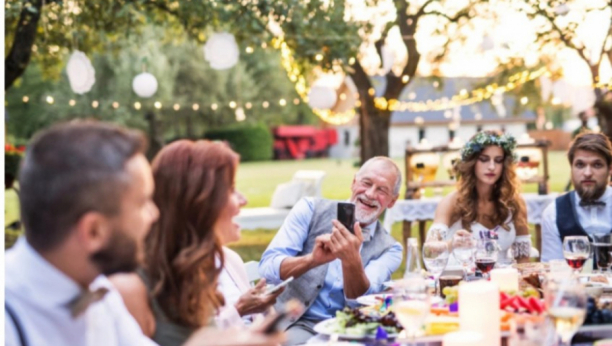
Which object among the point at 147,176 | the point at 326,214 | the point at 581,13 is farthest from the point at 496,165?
the point at 581,13

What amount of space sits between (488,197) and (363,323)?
7.88 ft

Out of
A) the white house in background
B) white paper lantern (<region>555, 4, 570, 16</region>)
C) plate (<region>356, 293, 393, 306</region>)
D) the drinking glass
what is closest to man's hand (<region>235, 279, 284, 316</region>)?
plate (<region>356, 293, 393, 306</region>)

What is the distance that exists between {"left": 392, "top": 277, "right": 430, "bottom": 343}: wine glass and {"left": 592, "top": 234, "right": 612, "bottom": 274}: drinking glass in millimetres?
1550

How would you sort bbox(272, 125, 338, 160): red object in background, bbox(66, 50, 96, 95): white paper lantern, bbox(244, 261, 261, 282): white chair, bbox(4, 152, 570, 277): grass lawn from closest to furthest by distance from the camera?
bbox(244, 261, 261, 282): white chair, bbox(66, 50, 96, 95): white paper lantern, bbox(4, 152, 570, 277): grass lawn, bbox(272, 125, 338, 160): red object in background

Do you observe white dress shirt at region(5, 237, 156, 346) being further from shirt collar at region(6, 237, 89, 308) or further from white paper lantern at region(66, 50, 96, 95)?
white paper lantern at region(66, 50, 96, 95)

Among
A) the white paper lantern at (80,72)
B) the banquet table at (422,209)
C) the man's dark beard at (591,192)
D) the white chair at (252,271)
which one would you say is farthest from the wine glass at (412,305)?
the white paper lantern at (80,72)

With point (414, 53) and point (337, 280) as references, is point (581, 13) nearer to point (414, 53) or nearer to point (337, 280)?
point (414, 53)

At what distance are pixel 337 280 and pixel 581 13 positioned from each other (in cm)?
566

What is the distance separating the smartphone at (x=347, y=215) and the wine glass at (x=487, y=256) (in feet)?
1.87

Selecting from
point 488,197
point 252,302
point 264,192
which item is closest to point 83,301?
point 252,302

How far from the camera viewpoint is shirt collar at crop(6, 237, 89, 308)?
1.35 m

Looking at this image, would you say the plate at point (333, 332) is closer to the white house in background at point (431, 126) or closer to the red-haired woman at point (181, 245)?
the red-haired woman at point (181, 245)

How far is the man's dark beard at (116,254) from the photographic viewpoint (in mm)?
1332

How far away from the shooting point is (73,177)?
51.4 inches
